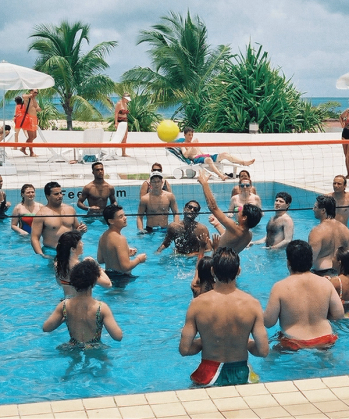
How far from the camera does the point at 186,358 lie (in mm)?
6520

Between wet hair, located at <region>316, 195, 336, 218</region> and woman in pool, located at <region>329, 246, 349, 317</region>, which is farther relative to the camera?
wet hair, located at <region>316, 195, 336, 218</region>

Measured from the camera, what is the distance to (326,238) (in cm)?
809

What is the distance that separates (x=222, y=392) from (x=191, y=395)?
0.20 metres

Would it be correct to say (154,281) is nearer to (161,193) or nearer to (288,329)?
(161,193)

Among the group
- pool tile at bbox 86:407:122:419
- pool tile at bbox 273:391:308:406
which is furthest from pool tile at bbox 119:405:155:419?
pool tile at bbox 273:391:308:406

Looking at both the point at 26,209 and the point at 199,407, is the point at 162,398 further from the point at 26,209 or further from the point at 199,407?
the point at 26,209

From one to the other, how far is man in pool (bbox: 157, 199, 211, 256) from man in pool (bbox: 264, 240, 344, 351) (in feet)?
11.6

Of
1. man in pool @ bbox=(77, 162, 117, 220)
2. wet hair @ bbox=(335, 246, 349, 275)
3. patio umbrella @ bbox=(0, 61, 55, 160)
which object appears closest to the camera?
wet hair @ bbox=(335, 246, 349, 275)

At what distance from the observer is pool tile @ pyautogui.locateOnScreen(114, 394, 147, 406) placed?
429 cm

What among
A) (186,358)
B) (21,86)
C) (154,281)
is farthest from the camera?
(21,86)

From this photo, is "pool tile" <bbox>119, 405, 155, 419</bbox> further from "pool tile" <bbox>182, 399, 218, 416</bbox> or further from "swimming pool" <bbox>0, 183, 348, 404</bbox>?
"swimming pool" <bbox>0, 183, 348, 404</bbox>

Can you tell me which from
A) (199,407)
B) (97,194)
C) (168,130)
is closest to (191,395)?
(199,407)

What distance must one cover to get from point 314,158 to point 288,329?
1449cm

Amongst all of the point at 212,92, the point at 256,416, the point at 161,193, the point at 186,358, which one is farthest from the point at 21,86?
the point at 256,416
